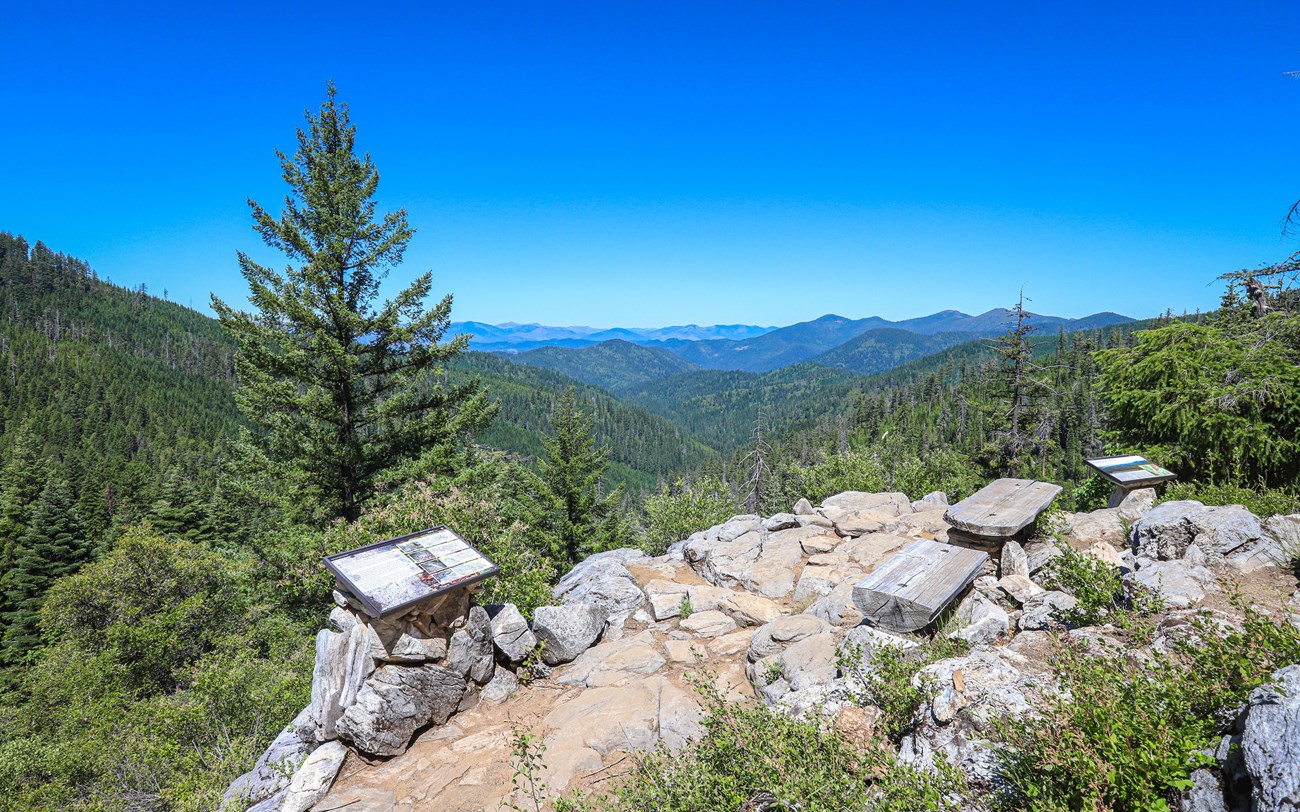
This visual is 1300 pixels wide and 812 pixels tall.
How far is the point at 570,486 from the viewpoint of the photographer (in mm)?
24797

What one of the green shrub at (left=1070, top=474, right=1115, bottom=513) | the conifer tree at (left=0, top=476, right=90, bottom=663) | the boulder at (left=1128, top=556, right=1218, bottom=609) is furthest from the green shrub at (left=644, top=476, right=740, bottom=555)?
the conifer tree at (left=0, top=476, right=90, bottom=663)

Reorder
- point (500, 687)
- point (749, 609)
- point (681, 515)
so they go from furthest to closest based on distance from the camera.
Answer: point (681, 515), point (749, 609), point (500, 687)

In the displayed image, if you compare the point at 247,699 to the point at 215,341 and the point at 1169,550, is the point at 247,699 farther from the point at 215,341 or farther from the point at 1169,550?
the point at 215,341

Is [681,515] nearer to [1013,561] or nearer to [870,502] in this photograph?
[870,502]

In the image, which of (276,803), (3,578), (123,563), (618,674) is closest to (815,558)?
(618,674)

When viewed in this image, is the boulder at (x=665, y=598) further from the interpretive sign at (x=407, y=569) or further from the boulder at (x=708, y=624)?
the interpretive sign at (x=407, y=569)

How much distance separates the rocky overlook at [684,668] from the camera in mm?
4730

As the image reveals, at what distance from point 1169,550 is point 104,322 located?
222 m

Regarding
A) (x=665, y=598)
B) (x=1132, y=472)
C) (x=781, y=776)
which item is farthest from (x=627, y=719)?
(x=1132, y=472)

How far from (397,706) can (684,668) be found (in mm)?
4076

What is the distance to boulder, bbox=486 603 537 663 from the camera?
330 inches

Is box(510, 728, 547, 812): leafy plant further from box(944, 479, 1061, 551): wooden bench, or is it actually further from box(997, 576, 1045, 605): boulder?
box(944, 479, 1061, 551): wooden bench

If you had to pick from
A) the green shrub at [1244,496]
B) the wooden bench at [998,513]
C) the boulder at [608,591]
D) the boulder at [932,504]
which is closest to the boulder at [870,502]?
the boulder at [932,504]

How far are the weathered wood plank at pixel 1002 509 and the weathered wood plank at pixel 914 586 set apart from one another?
97 centimetres
